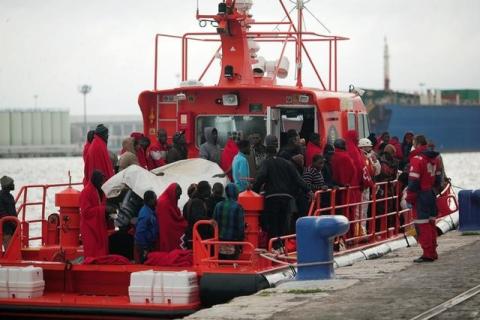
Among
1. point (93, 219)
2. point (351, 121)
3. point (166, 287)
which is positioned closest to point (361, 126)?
point (351, 121)

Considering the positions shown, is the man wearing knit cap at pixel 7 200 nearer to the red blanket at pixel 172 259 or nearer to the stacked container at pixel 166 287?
the red blanket at pixel 172 259

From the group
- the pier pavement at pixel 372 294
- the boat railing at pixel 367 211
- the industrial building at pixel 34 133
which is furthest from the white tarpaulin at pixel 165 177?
the industrial building at pixel 34 133

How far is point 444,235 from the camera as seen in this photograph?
20.0 meters

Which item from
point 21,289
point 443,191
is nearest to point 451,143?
point 443,191

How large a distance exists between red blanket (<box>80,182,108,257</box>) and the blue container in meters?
7.11

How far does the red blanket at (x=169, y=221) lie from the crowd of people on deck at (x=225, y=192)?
1 cm

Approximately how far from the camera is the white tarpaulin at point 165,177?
1523 centimetres

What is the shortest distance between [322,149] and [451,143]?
10644 cm

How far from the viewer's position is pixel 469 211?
2003cm

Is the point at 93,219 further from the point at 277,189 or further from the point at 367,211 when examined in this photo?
the point at 367,211

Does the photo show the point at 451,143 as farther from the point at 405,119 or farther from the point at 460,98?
the point at 460,98

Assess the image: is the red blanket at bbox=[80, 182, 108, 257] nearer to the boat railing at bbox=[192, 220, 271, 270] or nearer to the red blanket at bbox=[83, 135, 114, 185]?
the red blanket at bbox=[83, 135, 114, 185]

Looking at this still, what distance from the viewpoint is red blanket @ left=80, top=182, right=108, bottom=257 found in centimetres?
1480

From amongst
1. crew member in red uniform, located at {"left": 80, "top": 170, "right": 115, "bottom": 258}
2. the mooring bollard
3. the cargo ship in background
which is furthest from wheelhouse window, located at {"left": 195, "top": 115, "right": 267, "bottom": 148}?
the cargo ship in background
